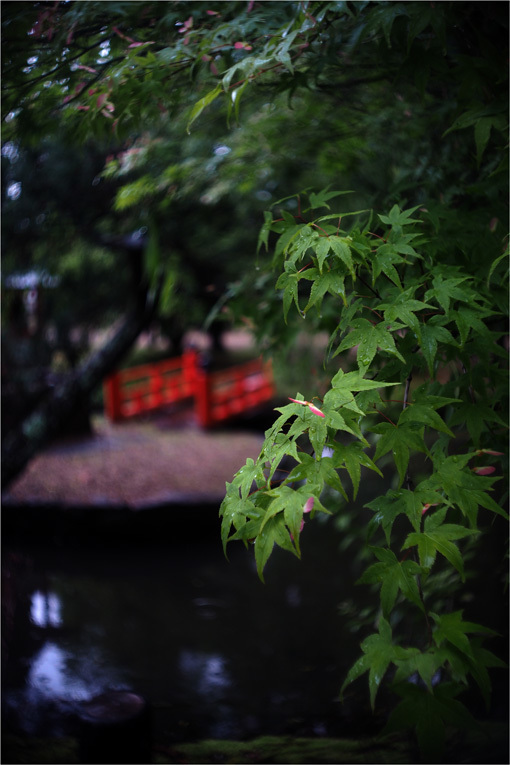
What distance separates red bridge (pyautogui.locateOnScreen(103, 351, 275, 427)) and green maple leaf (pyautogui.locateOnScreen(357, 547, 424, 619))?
874 centimetres

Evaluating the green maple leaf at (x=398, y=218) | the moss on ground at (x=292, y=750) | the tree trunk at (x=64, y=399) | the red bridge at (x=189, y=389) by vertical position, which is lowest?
the red bridge at (x=189, y=389)

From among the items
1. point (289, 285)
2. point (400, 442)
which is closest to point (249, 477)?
point (400, 442)

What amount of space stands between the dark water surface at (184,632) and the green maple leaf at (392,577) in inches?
83.7

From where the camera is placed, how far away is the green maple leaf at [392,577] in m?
1.39

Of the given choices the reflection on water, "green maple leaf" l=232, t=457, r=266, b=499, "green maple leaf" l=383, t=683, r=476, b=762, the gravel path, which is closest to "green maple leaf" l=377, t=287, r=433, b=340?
"green maple leaf" l=232, t=457, r=266, b=499

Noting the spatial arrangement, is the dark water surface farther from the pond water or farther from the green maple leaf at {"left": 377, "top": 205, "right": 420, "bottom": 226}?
the green maple leaf at {"left": 377, "top": 205, "right": 420, "bottom": 226}

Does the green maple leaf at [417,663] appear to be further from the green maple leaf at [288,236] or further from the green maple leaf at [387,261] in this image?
the green maple leaf at [288,236]

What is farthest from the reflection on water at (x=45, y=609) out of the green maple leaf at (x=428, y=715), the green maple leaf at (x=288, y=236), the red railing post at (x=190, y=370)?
the red railing post at (x=190, y=370)

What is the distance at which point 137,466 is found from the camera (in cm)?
833

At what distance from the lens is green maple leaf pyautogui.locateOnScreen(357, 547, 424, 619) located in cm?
139

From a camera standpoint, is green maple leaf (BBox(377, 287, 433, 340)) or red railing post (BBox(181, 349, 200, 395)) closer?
Result: green maple leaf (BBox(377, 287, 433, 340))

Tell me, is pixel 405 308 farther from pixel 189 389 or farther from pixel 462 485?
pixel 189 389

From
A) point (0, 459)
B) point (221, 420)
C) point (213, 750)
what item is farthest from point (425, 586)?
point (221, 420)

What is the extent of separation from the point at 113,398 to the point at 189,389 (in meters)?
1.49
